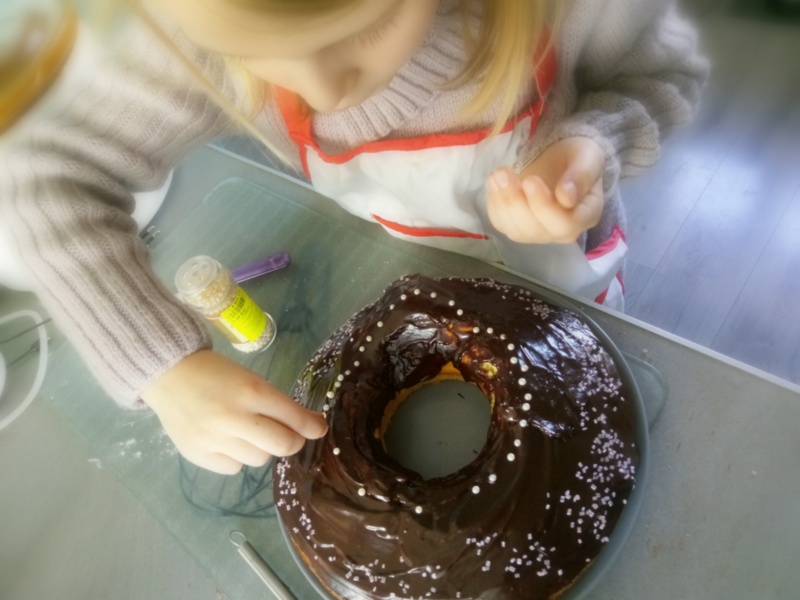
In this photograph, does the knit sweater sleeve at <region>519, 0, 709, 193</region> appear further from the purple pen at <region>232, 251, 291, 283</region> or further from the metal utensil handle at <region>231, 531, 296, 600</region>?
the metal utensil handle at <region>231, 531, 296, 600</region>

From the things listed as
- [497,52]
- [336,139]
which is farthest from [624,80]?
[336,139]

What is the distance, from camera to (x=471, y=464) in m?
0.55

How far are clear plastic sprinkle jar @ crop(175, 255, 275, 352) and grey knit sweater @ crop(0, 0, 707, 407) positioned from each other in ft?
0.17

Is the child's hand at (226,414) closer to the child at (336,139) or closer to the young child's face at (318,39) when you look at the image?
the child at (336,139)

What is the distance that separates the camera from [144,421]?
76cm

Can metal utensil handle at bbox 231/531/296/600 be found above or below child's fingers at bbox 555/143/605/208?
below

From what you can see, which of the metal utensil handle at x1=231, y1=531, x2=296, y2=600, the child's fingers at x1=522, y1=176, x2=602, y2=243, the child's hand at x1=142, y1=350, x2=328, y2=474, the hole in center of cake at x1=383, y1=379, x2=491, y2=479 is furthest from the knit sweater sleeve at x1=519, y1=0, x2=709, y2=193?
the metal utensil handle at x1=231, y1=531, x2=296, y2=600

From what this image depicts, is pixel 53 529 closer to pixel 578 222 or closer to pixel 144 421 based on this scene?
pixel 144 421

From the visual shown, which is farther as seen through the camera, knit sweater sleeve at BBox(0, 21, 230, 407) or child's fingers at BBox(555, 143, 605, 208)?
knit sweater sleeve at BBox(0, 21, 230, 407)

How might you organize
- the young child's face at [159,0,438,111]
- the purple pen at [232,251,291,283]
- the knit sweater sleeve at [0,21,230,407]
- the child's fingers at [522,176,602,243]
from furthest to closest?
the purple pen at [232,251,291,283] < the knit sweater sleeve at [0,21,230,407] < the child's fingers at [522,176,602,243] < the young child's face at [159,0,438,111]

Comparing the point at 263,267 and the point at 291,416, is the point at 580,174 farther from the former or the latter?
the point at 263,267

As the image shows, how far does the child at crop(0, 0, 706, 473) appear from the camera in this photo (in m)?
0.52

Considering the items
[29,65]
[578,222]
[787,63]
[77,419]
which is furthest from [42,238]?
[787,63]

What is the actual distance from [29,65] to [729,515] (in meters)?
0.70
